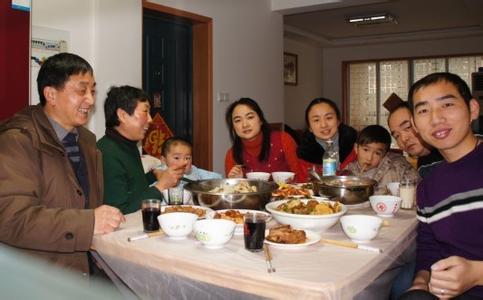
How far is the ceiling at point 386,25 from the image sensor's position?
638 centimetres

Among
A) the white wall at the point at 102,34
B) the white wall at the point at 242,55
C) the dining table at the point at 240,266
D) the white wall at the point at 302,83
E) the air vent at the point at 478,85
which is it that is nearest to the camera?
the dining table at the point at 240,266

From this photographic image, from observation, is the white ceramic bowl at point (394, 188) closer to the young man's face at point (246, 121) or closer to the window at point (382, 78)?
the young man's face at point (246, 121)

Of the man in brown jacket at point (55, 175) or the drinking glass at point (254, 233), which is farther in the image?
the man in brown jacket at point (55, 175)

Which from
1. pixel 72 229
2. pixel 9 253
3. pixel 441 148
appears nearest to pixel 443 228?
pixel 441 148

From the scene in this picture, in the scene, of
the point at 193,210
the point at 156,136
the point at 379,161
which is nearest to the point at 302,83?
the point at 156,136

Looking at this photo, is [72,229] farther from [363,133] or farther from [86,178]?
[363,133]

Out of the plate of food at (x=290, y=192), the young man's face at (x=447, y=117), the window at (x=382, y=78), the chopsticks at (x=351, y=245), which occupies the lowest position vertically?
the chopsticks at (x=351, y=245)

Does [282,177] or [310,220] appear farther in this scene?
[282,177]

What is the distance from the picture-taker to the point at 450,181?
1.57 meters

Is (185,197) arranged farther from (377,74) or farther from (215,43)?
(377,74)

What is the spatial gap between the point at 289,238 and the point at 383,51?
335 inches

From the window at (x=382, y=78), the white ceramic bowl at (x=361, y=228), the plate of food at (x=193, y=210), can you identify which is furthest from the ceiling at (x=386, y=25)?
the white ceramic bowl at (x=361, y=228)

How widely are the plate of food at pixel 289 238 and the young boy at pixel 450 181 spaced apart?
15.1 inches

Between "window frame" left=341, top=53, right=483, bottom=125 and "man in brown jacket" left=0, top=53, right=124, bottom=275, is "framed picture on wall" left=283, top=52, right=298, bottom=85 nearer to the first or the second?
"window frame" left=341, top=53, right=483, bottom=125
